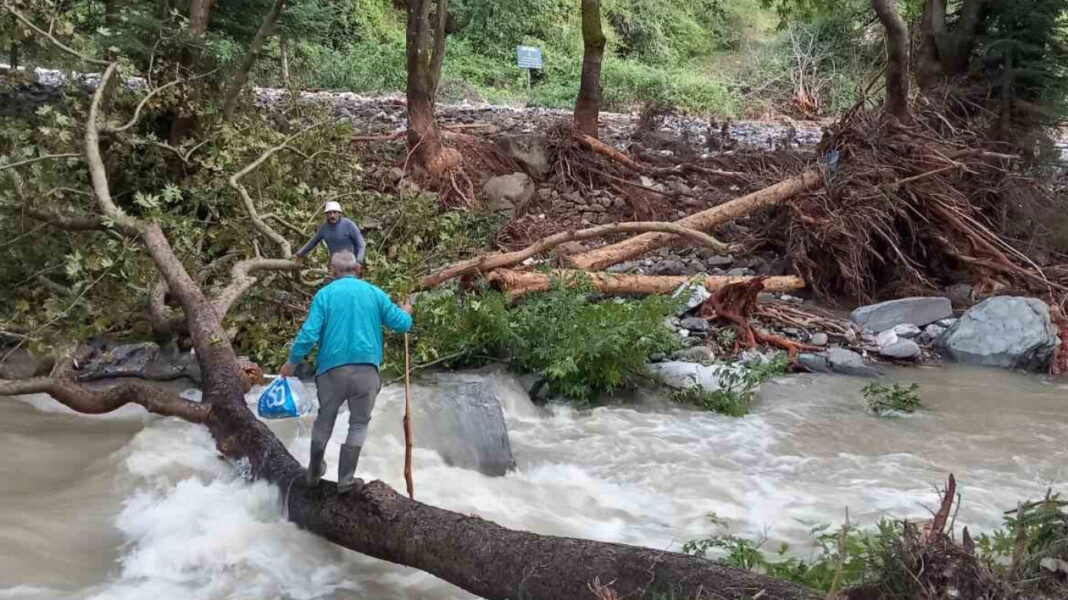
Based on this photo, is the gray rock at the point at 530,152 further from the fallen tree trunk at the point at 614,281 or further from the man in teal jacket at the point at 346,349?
the man in teal jacket at the point at 346,349

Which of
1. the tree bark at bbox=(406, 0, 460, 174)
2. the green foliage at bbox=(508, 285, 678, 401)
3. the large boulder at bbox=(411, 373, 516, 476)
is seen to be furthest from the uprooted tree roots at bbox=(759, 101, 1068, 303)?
the large boulder at bbox=(411, 373, 516, 476)

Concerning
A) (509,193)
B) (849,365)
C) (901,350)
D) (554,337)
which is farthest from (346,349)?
(509,193)

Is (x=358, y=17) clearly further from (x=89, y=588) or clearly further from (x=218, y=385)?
(x=89, y=588)

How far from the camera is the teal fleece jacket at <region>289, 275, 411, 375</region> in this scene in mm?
4152

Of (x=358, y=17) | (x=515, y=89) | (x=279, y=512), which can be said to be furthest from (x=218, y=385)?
(x=358, y=17)

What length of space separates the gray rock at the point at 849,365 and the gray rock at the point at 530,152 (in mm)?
5809

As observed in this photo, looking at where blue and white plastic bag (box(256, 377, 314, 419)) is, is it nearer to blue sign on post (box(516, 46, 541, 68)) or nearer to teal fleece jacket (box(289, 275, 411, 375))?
teal fleece jacket (box(289, 275, 411, 375))

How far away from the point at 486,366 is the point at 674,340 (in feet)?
5.30

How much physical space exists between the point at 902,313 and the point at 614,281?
312 cm

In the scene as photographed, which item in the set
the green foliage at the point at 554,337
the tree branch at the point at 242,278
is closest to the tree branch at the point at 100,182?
the tree branch at the point at 242,278

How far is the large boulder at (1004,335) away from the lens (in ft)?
28.2

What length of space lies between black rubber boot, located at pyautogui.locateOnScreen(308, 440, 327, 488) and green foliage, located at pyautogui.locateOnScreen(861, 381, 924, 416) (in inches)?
187

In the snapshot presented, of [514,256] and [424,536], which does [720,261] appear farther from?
[424,536]

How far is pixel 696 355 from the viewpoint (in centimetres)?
812
